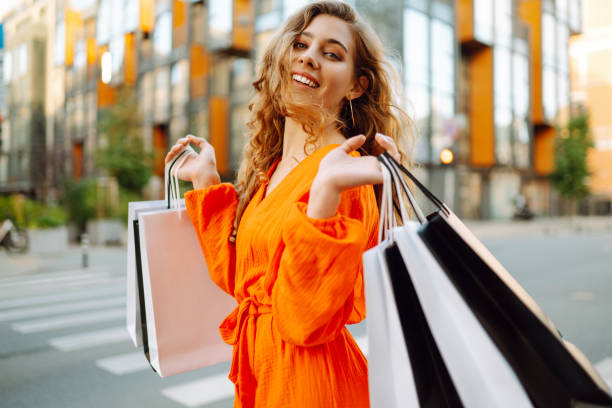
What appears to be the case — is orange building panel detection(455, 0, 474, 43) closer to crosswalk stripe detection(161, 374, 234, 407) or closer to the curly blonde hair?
crosswalk stripe detection(161, 374, 234, 407)

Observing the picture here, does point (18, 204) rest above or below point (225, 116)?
below

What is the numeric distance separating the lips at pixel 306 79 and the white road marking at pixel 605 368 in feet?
14.3

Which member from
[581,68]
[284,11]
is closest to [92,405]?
[284,11]

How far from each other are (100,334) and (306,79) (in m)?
5.49

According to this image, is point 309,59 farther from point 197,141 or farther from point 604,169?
→ point 604,169

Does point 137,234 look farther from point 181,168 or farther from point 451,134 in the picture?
point 451,134

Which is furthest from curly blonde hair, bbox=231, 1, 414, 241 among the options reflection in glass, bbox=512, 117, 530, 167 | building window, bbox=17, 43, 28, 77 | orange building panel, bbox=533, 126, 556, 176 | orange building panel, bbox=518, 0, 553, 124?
orange building panel, bbox=533, 126, 556, 176

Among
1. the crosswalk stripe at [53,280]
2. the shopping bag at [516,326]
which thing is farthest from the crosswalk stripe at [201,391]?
the crosswalk stripe at [53,280]

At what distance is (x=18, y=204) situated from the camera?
16188mm

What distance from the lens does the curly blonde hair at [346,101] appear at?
5.13ft

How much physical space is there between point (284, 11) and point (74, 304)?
18.4m

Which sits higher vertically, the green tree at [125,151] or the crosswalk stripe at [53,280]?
the green tree at [125,151]

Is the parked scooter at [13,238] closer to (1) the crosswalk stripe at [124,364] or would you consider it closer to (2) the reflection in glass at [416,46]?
(1) the crosswalk stripe at [124,364]

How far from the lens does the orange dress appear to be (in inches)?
45.6
